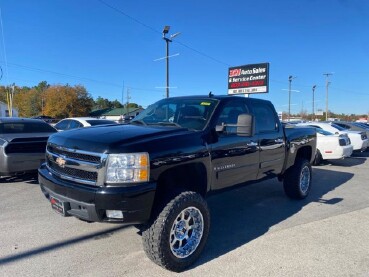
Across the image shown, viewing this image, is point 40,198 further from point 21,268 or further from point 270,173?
point 270,173

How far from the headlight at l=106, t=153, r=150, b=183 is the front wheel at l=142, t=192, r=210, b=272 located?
1.74ft

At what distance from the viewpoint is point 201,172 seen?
4.07 m

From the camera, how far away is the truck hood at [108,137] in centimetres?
332

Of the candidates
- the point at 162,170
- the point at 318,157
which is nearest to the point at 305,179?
the point at 162,170

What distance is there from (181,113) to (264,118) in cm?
170

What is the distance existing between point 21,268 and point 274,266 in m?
2.77

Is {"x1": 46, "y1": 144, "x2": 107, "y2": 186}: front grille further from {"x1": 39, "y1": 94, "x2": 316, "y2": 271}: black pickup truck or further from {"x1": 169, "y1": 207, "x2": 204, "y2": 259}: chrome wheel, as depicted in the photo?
{"x1": 169, "y1": 207, "x2": 204, "y2": 259}: chrome wheel

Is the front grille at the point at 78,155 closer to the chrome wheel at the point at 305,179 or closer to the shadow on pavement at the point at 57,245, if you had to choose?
the shadow on pavement at the point at 57,245

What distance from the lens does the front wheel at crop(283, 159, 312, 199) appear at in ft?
21.1

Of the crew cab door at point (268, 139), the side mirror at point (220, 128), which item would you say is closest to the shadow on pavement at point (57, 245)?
the side mirror at point (220, 128)

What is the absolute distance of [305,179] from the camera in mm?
6824

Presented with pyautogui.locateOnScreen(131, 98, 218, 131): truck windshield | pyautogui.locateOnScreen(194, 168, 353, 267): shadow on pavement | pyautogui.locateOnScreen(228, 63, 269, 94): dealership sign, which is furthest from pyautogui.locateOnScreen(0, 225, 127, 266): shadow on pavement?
pyautogui.locateOnScreen(228, 63, 269, 94): dealership sign

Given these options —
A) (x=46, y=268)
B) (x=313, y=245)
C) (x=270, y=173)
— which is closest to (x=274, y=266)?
(x=313, y=245)

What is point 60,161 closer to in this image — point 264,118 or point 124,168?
point 124,168
